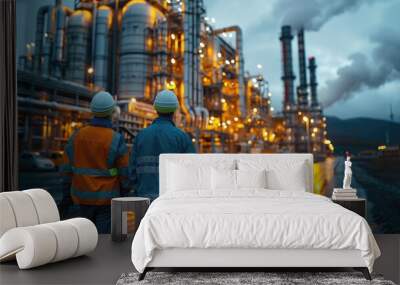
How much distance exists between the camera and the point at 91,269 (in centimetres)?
309

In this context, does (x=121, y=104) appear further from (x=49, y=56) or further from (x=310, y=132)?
(x=310, y=132)

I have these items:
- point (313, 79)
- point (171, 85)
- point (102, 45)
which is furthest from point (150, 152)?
point (313, 79)

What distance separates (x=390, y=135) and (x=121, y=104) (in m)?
4.00

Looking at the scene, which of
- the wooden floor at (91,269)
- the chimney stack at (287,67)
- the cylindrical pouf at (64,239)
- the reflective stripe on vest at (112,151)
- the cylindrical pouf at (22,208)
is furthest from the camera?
the chimney stack at (287,67)

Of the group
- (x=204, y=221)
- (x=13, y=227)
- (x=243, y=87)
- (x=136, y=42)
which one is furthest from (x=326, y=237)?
(x=136, y=42)

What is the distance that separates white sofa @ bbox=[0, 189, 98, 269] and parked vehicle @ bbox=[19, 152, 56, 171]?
181 centimetres

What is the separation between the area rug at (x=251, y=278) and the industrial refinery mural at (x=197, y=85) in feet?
8.39

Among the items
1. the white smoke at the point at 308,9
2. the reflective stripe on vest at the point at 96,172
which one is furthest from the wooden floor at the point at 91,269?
the white smoke at the point at 308,9

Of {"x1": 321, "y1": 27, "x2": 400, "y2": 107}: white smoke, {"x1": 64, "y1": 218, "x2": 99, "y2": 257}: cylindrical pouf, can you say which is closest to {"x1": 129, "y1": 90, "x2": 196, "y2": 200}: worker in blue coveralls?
{"x1": 64, "y1": 218, "x2": 99, "y2": 257}: cylindrical pouf

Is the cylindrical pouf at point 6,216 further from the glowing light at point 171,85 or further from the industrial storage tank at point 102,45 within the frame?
the glowing light at point 171,85

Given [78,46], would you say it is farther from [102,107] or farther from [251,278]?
[251,278]

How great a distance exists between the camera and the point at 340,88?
5.91m

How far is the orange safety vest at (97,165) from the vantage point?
4289mm

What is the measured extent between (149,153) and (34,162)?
194 centimetres
